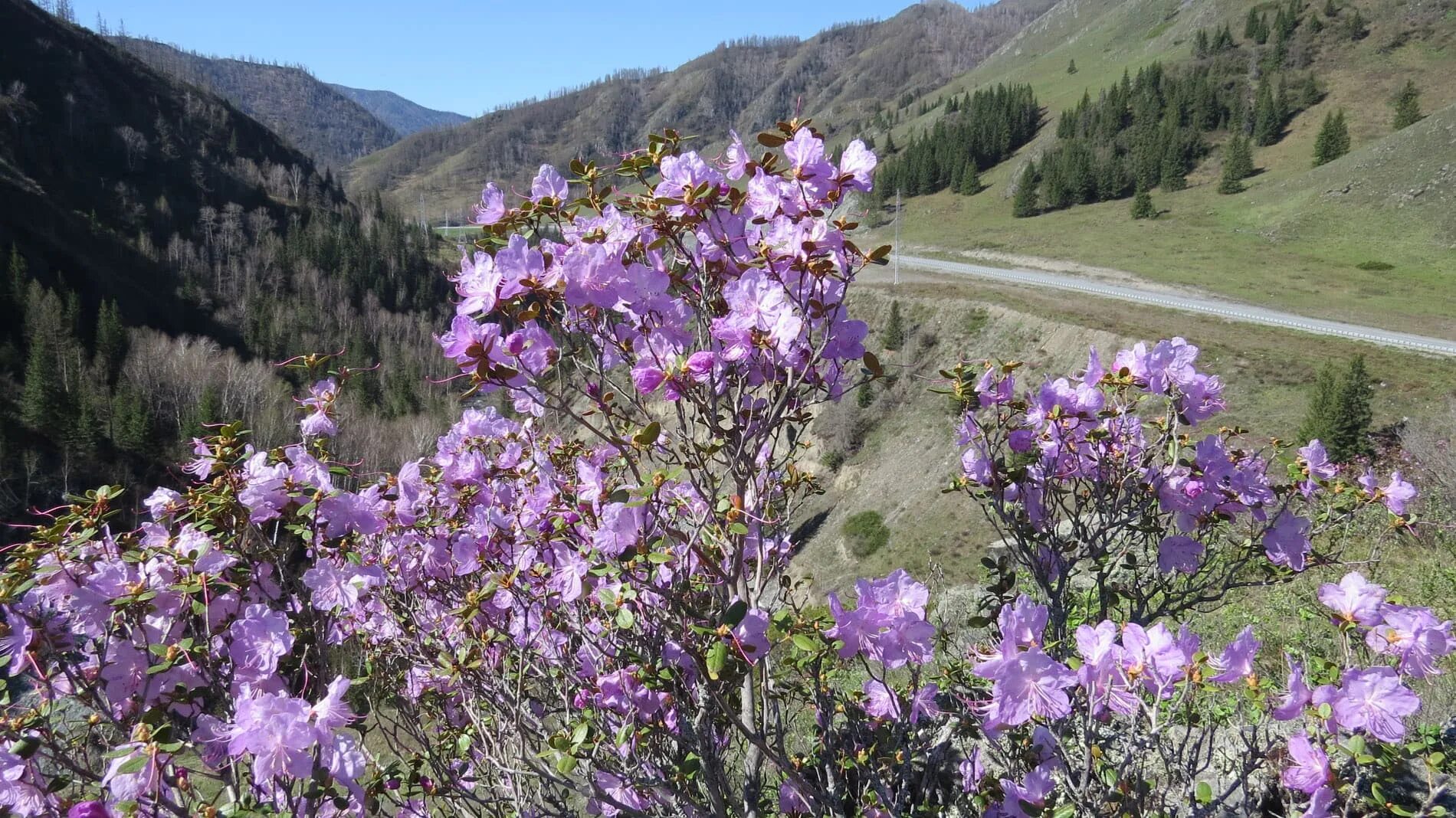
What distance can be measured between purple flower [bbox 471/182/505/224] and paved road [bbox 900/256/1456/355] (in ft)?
67.0

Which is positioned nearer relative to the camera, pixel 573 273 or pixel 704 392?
pixel 573 273

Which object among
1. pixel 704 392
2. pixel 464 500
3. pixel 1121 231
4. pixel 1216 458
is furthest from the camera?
pixel 1121 231

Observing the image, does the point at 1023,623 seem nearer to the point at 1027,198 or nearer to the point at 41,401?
the point at 41,401

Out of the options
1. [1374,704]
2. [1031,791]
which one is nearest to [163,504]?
[1031,791]

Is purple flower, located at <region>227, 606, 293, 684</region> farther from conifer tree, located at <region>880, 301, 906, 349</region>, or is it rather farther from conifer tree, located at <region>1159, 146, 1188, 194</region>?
conifer tree, located at <region>1159, 146, 1188, 194</region>

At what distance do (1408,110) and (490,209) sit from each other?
2218 inches

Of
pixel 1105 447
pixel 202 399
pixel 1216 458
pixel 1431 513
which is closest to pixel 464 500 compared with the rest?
pixel 1105 447

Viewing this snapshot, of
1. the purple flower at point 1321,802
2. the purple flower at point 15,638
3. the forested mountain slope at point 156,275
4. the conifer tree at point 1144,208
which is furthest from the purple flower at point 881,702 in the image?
the conifer tree at point 1144,208

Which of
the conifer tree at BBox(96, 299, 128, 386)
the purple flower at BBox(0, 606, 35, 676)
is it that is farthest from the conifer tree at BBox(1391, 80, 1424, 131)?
the conifer tree at BBox(96, 299, 128, 386)

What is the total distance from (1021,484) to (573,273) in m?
1.83

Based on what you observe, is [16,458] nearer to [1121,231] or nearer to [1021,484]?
[1021,484]

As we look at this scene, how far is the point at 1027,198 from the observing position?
49.3 meters

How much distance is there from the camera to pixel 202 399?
3244 cm

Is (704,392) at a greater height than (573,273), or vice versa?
(573,273)
